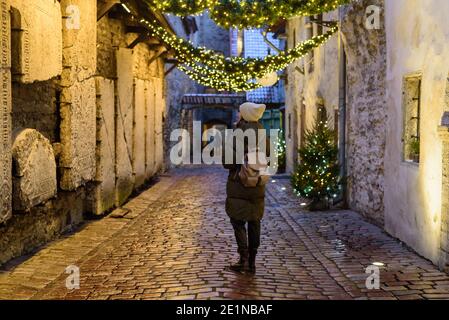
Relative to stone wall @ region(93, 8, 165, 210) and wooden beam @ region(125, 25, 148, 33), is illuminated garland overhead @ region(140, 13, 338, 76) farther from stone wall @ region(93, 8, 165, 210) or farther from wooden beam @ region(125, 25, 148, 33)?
stone wall @ region(93, 8, 165, 210)

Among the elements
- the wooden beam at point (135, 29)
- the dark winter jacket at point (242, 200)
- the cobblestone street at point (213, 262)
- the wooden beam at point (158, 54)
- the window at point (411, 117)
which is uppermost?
the wooden beam at point (135, 29)

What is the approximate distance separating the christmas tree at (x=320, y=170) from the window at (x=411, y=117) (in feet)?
11.0

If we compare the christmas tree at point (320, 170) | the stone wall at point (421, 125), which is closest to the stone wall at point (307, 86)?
the christmas tree at point (320, 170)

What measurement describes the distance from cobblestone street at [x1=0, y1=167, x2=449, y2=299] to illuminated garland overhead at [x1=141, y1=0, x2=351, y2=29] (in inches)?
129

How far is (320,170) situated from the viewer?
1216 centimetres

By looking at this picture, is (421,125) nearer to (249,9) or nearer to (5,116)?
(249,9)

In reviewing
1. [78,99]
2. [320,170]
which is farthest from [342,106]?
[78,99]

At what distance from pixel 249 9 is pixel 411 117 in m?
2.94

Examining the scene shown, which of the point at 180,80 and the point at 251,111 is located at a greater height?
the point at 180,80

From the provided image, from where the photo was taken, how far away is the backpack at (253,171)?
6660mm

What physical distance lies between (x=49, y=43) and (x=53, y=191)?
193cm

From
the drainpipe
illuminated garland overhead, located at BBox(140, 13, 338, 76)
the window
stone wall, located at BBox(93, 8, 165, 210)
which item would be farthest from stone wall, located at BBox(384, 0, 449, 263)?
stone wall, located at BBox(93, 8, 165, 210)

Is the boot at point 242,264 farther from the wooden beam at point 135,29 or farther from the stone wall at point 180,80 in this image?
the stone wall at point 180,80
